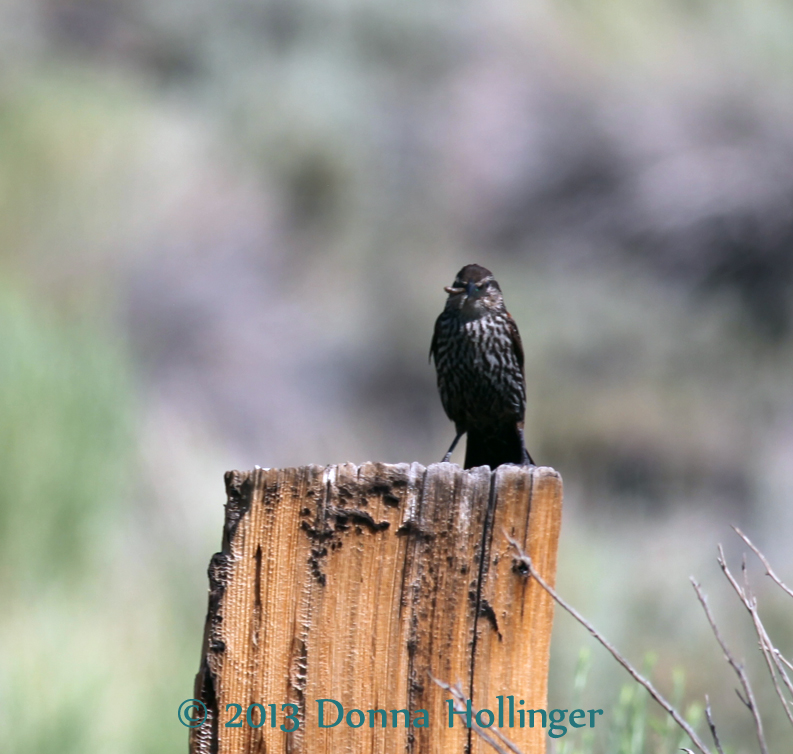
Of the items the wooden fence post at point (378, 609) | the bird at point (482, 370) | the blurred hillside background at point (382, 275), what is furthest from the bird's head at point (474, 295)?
the wooden fence post at point (378, 609)

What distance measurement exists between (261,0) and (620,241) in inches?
305

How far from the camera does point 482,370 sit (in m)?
4.70

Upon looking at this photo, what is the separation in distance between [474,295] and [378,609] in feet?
9.41

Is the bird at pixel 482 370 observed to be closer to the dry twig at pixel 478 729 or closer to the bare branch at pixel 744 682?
the bare branch at pixel 744 682

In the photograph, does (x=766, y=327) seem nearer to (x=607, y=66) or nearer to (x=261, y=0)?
(x=607, y=66)

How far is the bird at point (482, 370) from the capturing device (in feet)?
15.4

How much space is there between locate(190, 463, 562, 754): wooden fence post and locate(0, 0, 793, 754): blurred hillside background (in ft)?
13.0

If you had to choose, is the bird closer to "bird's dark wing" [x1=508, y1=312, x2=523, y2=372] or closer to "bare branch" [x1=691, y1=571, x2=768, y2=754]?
"bird's dark wing" [x1=508, y1=312, x2=523, y2=372]

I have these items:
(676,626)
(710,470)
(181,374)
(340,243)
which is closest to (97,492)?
(676,626)

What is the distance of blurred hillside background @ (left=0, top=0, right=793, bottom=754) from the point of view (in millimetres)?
7352

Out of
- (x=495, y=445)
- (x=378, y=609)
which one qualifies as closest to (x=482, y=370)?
(x=495, y=445)

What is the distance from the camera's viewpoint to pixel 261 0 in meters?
17.7

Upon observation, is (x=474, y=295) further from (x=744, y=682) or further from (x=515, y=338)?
(x=744, y=682)

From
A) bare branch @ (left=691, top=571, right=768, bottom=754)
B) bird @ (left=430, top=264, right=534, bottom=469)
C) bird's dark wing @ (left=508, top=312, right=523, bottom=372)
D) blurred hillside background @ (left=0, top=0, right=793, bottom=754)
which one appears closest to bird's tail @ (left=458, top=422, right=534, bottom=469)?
bird @ (left=430, top=264, right=534, bottom=469)
